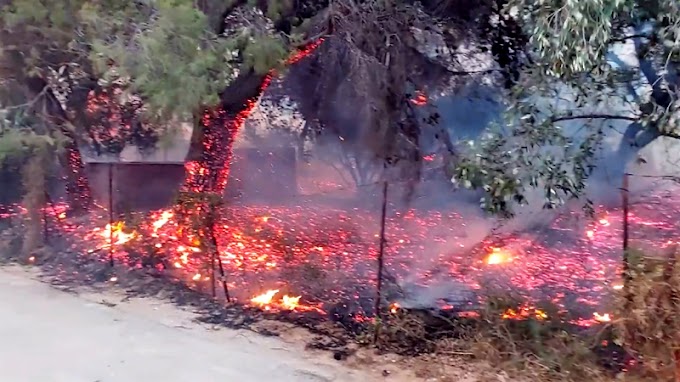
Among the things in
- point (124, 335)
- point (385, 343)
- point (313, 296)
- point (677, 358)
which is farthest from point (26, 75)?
point (677, 358)

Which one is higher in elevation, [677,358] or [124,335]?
[677,358]

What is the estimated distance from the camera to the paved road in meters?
6.30

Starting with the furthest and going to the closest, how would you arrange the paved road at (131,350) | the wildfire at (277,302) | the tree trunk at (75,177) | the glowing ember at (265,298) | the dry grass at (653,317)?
the tree trunk at (75,177) → the glowing ember at (265,298) → the wildfire at (277,302) → the paved road at (131,350) → the dry grass at (653,317)

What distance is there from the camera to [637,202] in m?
6.64

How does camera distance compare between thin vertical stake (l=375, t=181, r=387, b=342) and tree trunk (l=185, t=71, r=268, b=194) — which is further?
tree trunk (l=185, t=71, r=268, b=194)

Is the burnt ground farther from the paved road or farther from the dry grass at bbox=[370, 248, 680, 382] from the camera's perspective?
the dry grass at bbox=[370, 248, 680, 382]

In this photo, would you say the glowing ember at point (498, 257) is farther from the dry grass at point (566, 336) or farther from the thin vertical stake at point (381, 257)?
the thin vertical stake at point (381, 257)

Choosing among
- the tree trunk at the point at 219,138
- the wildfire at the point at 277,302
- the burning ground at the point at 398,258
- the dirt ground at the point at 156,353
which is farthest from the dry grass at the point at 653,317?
the tree trunk at the point at 219,138

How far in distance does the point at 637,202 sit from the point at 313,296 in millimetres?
3446

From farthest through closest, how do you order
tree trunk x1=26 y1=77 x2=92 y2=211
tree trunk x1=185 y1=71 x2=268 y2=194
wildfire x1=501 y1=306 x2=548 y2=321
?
tree trunk x1=26 y1=77 x2=92 y2=211 → tree trunk x1=185 y1=71 x2=268 y2=194 → wildfire x1=501 y1=306 x2=548 y2=321

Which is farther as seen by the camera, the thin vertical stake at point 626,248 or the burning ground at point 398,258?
the burning ground at point 398,258

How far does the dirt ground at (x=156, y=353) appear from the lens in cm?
633

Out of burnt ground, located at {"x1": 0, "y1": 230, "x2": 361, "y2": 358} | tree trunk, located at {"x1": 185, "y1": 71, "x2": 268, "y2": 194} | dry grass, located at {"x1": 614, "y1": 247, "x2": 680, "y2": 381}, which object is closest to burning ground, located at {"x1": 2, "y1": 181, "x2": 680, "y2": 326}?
burnt ground, located at {"x1": 0, "y1": 230, "x2": 361, "y2": 358}

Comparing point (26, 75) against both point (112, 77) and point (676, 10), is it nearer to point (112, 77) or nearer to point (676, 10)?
point (112, 77)
